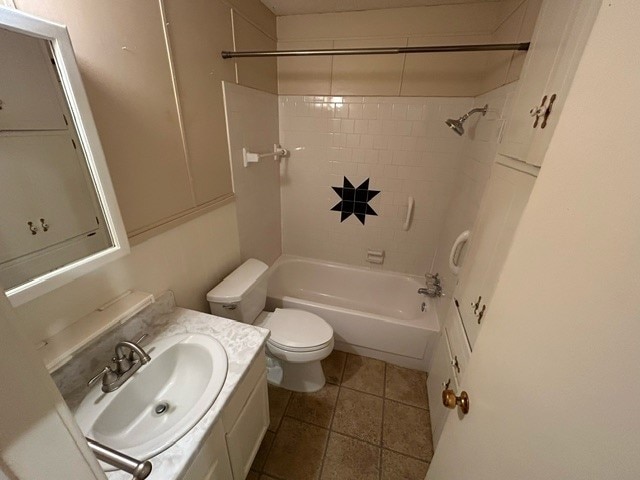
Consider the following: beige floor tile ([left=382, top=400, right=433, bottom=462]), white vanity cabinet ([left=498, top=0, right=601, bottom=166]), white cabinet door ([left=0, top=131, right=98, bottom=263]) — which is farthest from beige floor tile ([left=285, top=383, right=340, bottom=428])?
white vanity cabinet ([left=498, top=0, right=601, bottom=166])

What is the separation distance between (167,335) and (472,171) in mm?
1823

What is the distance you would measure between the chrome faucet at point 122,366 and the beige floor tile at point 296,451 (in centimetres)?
90

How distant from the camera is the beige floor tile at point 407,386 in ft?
5.46

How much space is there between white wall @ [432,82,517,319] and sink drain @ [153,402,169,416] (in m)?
1.57

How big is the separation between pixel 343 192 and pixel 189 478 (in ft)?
6.42

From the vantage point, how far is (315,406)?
5.28ft

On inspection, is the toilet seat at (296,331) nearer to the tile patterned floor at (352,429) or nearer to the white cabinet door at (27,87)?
the tile patterned floor at (352,429)

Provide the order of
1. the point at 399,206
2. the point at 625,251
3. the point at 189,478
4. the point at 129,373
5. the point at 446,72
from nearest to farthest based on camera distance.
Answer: the point at 625,251 → the point at 189,478 → the point at 129,373 → the point at 446,72 → the point at 399,206

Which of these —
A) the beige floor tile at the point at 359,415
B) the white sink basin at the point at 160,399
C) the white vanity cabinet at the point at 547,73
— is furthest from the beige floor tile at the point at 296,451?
the white vanity cabinet at the point at 547,73

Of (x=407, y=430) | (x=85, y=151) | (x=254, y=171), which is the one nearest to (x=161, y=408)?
(x=85, y=151)

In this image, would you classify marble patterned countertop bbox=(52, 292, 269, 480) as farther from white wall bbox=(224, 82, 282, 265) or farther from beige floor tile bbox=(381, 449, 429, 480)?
beige floor tile bbox=(381, 449, 429, 480)

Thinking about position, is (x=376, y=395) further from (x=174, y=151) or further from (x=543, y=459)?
(x=174, y=151)

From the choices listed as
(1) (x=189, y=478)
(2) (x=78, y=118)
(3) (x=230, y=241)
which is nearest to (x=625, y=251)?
(1) (x=189, y=478)

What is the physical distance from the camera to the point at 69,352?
76 centimetres
